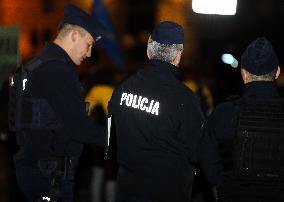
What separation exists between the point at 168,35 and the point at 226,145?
82cm

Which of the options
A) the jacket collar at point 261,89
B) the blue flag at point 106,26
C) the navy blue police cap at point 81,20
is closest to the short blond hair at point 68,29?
the navy blue police cap at point 81,20

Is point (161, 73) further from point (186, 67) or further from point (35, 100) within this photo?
point (186, 67)

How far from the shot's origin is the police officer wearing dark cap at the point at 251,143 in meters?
4.28

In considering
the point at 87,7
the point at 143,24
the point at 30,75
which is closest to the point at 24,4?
the point at 87,7

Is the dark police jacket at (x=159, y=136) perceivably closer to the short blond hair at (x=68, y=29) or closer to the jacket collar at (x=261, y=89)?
the jacket collar at (x=261, y=89)

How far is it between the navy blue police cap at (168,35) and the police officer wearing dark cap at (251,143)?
51 cm

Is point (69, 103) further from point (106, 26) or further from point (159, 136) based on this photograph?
point (106, 26)

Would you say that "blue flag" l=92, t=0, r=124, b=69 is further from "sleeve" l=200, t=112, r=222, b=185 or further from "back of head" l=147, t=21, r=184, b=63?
"sleeve" l=200, t=112, r=222, b=185

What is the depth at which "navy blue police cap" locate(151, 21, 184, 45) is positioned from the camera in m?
4.41

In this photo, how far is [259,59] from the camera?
4.36 metres

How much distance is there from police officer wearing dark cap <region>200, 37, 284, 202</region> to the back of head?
18.9 inches

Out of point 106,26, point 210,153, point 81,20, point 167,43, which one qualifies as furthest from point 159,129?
point 106,26

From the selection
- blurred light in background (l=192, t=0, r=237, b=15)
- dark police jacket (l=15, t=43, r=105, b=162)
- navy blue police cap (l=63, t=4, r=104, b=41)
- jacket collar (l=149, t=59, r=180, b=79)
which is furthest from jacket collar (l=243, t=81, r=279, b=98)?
blurred light in background (l=192, t=0, r=237, b=15)

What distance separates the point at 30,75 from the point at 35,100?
185 mm
